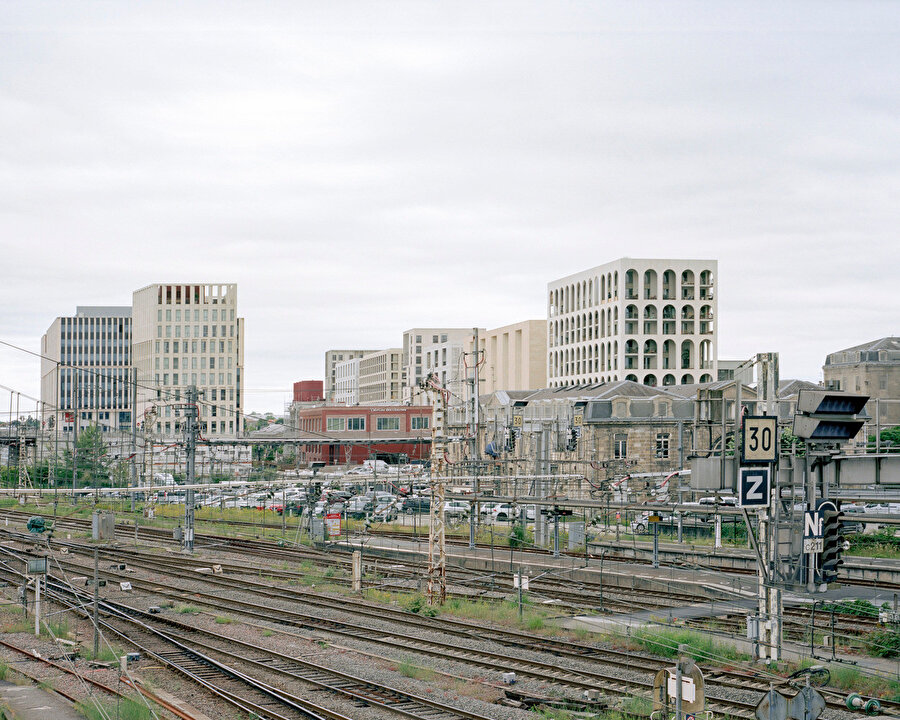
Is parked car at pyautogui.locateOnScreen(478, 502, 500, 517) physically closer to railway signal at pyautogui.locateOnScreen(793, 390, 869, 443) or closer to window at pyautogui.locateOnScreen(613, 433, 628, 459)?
window at pyautogui.locateOnScreen(613, 433, 628, 459)

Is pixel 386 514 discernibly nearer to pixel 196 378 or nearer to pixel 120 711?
pixel 120 711

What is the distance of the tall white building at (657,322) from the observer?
107m

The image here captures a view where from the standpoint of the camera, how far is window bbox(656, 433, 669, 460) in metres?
66.7

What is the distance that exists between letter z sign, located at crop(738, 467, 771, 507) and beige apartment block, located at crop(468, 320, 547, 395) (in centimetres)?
10503

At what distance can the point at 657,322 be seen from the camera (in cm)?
10788

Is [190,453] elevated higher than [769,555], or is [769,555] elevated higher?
[190,453]

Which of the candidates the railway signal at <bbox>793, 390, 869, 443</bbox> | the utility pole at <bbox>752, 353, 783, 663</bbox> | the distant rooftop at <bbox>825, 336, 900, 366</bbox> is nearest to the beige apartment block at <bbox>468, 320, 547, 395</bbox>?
the distant rooftop at <bbox>825, 336, 900, 366</bbox>

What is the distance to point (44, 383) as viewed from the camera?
197m

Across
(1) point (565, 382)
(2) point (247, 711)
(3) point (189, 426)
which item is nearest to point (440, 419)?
(2) point (247, 711)

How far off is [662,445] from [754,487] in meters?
46.6

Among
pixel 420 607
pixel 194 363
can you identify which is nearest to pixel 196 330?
pixel 194 363

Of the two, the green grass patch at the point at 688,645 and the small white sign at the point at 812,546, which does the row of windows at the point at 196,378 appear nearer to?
the green grass patch at the point at 688,645

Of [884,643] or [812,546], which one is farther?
[884,643]

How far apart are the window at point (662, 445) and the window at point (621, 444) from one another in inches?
83.3
